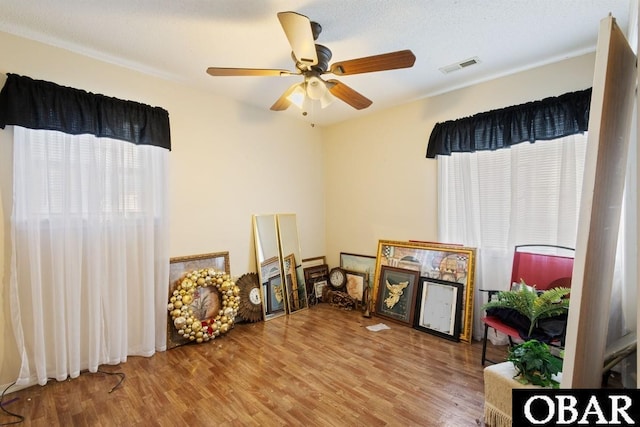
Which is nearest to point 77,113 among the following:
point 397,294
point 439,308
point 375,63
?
point 375,63

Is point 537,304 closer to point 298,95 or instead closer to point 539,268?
point 539,268

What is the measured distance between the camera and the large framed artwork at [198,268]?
279 cm

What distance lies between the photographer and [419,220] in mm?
3422

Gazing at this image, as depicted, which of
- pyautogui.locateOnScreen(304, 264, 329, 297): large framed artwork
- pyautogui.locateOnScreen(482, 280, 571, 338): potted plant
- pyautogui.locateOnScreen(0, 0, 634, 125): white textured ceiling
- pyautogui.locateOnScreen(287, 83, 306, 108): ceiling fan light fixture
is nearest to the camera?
pyautogui.locateOnScreen(0, 0, 634, 125): white textured ceiling

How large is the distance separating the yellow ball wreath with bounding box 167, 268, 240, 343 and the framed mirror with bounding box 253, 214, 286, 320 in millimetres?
421

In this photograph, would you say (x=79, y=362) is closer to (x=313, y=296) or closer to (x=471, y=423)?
(x=313, y=296)

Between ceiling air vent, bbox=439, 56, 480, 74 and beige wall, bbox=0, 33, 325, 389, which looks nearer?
beige wall, bbox=0, 33, 325, 389

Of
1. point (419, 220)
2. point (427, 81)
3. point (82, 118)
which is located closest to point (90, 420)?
point (82, 118)

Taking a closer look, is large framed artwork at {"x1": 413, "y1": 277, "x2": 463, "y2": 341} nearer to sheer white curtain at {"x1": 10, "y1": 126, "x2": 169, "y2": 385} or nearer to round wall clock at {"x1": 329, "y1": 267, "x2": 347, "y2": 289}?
round wall clock at {"x1": 329, "y1": 267, "x2": 347, "y2": 289}

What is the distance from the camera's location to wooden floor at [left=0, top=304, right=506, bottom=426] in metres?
1.79

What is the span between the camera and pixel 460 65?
2.62 meters

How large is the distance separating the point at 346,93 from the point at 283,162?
1802 millimetres

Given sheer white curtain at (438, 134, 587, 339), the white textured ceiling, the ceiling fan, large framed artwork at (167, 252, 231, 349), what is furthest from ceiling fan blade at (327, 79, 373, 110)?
large framed artwork at (167, 252, 231, 349)

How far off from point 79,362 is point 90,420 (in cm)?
69
